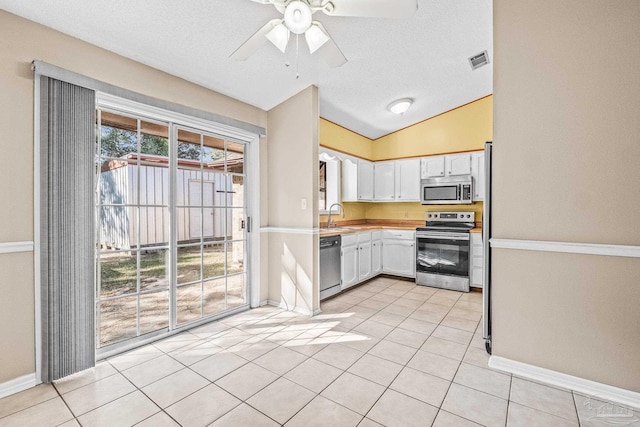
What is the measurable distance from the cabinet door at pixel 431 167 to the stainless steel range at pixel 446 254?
2.37 ft

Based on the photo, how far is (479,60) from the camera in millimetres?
3381

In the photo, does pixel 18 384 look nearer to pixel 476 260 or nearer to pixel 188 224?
pixel 188 224

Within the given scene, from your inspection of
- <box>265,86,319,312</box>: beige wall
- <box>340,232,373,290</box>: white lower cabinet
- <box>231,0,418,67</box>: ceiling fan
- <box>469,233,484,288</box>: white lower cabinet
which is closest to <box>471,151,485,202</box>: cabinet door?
<box>469,233,484,288</box>: white lower cabinet

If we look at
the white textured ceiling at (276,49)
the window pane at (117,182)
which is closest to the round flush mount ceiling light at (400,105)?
the white textured ceiling at (276,49)

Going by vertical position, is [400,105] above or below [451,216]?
above

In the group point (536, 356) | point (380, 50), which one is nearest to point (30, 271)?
point (380, 50)

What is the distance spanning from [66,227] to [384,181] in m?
4.59

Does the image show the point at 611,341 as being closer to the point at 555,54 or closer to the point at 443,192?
the point at 555,54

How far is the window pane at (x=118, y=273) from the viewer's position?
2490 millimetres

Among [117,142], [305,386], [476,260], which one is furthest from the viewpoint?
[476,260]

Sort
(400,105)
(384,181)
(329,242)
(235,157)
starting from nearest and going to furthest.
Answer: (235,157) < (329,242) < (400,105) < (384,181)

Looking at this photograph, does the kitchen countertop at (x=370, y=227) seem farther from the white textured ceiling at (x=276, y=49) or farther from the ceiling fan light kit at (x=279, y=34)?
the ceiling fan light kit at (x=279, y=34)

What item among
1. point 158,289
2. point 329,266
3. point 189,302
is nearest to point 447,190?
point 329,266

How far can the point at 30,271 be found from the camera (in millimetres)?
2021
